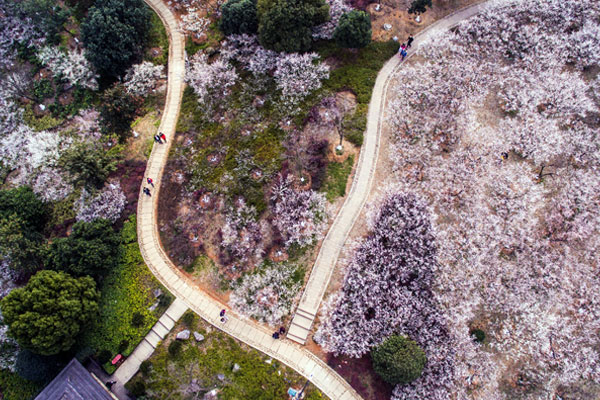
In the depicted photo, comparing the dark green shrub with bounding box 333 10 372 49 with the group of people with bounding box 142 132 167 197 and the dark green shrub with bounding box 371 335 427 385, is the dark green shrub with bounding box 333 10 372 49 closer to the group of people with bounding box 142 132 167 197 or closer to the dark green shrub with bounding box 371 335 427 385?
the group of people with bounding box 142 132 167 197

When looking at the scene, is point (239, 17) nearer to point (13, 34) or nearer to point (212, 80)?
point (212, 80)

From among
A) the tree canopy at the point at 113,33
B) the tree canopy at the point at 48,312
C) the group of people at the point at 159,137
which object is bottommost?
the tree canopy at the point at 48,312

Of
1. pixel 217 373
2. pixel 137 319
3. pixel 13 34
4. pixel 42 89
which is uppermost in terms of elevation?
pixel 13 34

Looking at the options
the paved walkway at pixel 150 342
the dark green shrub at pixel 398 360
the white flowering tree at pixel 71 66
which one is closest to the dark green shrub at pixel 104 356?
the paved walkway at pixel 150 342

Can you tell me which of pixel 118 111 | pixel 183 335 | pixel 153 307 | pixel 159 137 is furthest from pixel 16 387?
pixel 118 111

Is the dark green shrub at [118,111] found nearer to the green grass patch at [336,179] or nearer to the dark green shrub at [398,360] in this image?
the green grass patch at [336,179]
